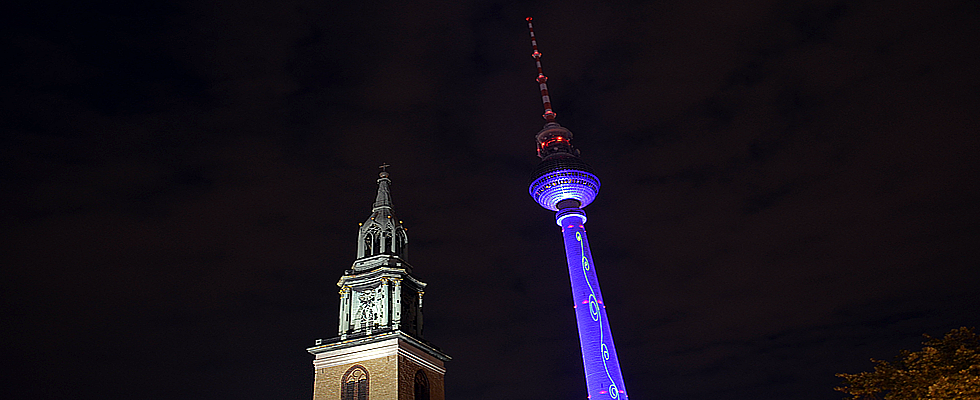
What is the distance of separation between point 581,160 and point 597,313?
25356mm

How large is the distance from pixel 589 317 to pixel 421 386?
58.6 m

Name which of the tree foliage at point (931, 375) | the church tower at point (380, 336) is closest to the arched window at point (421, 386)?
the church tower at point (380, 336)

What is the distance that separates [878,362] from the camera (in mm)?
34531

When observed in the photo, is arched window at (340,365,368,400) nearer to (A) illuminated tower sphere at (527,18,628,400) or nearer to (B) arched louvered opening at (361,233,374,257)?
(B) arched louvered opening at (361,233,374,257)

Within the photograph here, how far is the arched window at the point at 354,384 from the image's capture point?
4834 centimetres

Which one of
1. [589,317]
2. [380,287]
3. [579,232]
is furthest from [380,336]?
[579,232]

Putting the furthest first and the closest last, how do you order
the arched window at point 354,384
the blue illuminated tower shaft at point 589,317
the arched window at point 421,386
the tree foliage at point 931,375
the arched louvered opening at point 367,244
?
1. the blue illuminated tower shaft at point 589,317
2. the arched louvered opening at point 367,244
3. the arched window at point 421,386
4. the arched window at point 354,384
5. the tree foliage at point 931,375

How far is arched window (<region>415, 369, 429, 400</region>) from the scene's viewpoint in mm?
50375

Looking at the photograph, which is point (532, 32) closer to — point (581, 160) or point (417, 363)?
point (581, 160)

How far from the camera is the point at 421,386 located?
51.1 meters

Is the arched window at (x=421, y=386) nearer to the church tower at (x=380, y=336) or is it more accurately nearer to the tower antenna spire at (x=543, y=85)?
the church tower at (x=380, y=336)

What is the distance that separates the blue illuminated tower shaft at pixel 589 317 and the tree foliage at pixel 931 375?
2687 inches

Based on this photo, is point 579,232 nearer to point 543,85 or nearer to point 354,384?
point 543,85

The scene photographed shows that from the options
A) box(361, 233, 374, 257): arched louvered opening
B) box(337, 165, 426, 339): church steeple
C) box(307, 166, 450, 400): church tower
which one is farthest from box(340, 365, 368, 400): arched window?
box(361, 233, 374, 257): arched louvered opening
